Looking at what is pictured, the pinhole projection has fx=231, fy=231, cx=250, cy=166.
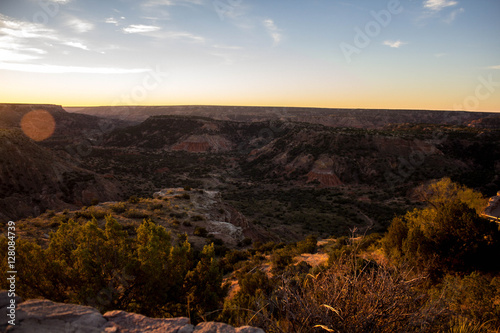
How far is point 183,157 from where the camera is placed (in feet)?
267

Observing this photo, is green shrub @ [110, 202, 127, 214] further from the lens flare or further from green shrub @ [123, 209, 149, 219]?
the lens flare

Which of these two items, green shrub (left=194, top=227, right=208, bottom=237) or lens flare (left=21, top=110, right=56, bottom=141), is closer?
green shrub (left=194, top=227, right=208, bottom=237)

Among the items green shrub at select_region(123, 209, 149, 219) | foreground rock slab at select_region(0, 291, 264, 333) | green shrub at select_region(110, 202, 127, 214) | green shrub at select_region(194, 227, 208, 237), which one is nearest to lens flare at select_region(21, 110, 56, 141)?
green shrub at select_region(110, 202, 127, 214)

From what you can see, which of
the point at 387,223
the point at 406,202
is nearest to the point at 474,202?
the point at 387,223

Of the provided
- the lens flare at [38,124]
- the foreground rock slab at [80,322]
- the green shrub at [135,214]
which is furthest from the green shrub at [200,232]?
the lens flare at [38,124]

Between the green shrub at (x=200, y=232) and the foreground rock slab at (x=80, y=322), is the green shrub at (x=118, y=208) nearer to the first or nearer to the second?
the green shrub at (x=200, y=232)

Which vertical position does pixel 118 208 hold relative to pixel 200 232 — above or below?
above

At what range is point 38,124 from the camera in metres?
108

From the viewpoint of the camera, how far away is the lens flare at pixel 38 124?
320ft

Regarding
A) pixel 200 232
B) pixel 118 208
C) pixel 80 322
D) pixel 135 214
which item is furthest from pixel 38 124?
pixel 80 322

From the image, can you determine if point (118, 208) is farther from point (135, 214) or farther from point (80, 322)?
point (80, 322)

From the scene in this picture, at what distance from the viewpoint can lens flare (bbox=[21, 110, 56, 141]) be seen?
3842 inches

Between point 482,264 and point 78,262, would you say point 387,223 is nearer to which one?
point 482,264

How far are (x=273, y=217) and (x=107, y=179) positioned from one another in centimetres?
Answer: 2903
